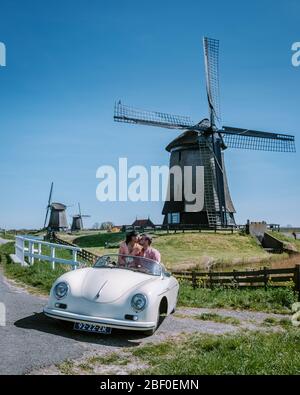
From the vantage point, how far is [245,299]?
1012cm

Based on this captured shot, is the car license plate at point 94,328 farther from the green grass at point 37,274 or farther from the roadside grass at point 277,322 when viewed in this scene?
the green grass at point 37,274

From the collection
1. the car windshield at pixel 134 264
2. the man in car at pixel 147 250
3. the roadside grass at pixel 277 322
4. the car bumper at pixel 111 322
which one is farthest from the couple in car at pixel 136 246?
the roadside grass at pixel 277 322

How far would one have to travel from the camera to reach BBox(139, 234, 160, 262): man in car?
8.39 metres

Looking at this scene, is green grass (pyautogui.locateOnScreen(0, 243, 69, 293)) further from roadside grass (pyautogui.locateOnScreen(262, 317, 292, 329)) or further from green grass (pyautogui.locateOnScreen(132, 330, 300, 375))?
roadside grass (pyautogui.locateOnScreen(262, 317, 292, 329))

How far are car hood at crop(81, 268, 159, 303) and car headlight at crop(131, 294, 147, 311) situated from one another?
0.19 metres

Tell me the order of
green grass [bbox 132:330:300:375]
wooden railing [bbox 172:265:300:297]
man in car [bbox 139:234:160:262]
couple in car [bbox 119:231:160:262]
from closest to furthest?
green grass [bbox 132:330:300:375] → man in car [bbox 139:234:160:262] → couple in car [bbox 119:231:160:262] → wooden railing [bbox 172:265:300:297]

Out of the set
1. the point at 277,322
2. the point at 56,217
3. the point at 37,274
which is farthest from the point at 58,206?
the point at 277,322

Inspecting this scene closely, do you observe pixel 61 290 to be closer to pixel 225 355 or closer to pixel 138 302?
pixel 138 302

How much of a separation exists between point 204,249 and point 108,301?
89.1 feet

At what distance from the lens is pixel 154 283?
6.83 m

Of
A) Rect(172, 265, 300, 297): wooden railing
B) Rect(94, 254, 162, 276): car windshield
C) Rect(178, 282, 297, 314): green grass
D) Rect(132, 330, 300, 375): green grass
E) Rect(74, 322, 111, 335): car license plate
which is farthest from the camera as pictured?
Rect(172, 265, 300, 297): wooden railing

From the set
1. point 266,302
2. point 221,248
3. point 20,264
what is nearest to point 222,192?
point 221,248

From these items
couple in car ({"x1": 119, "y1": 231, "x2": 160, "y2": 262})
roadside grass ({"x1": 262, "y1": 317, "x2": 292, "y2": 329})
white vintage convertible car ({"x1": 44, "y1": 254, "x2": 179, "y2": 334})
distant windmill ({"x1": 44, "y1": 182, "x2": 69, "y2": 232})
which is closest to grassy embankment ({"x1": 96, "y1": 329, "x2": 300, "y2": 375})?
white vintage convertible car ({"x1": 44, "y1": 254, "x2": 179, "y2": 334})
